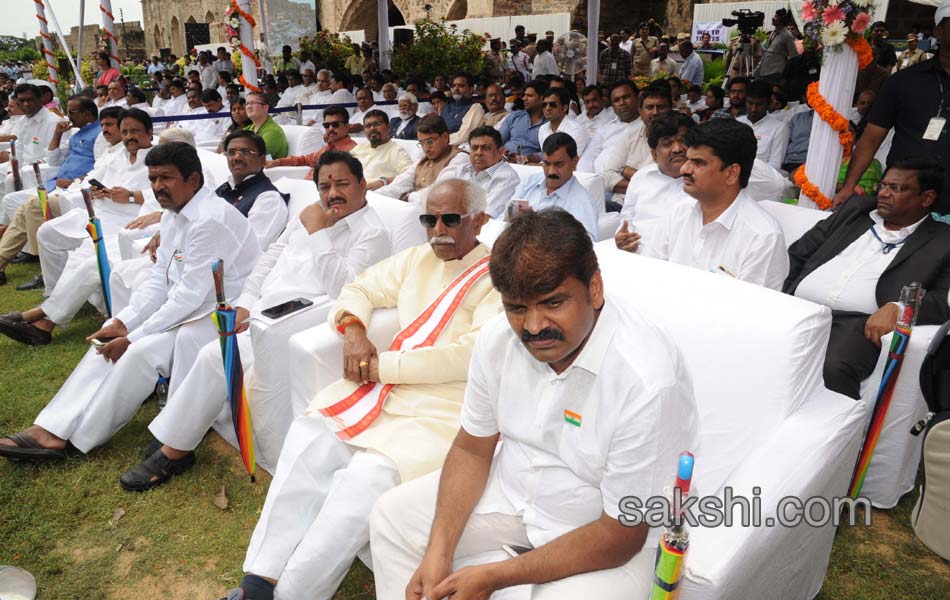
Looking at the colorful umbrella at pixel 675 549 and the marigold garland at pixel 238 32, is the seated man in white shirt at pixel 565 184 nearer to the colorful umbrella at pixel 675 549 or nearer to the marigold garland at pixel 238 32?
the colorful umbrella at pixel 675 549

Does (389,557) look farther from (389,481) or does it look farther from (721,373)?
(721,373)

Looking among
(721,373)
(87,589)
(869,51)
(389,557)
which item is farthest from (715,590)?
(869,51)

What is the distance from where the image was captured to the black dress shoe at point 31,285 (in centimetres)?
541

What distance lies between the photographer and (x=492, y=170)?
4680mm

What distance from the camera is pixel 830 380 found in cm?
275

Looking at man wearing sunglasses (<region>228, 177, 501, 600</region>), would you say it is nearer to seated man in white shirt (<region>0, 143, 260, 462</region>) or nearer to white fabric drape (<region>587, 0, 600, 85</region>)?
seated man in white shirt (<region>0, 143, 260, 462</region>)

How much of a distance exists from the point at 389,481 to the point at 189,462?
1386mm

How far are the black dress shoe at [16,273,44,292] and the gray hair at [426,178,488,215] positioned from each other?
4.36 metres

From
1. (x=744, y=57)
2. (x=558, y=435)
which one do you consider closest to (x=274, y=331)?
(x=558, y=435)

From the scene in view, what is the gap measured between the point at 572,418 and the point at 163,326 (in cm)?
233

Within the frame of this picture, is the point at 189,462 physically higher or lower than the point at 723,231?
lower

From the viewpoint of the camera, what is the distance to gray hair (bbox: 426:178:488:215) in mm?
2660

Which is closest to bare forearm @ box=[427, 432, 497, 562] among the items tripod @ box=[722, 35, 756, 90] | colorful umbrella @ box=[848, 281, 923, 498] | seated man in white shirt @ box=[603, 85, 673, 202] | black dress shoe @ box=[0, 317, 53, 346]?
colorful umbrella @ box=[848, 281, 923, 498]

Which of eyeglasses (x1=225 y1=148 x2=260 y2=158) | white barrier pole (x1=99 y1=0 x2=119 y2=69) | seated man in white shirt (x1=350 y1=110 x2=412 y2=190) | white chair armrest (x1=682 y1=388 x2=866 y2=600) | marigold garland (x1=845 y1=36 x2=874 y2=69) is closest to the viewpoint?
white chair armrest (x1=682 y1=388 x2=866 y2=600)
